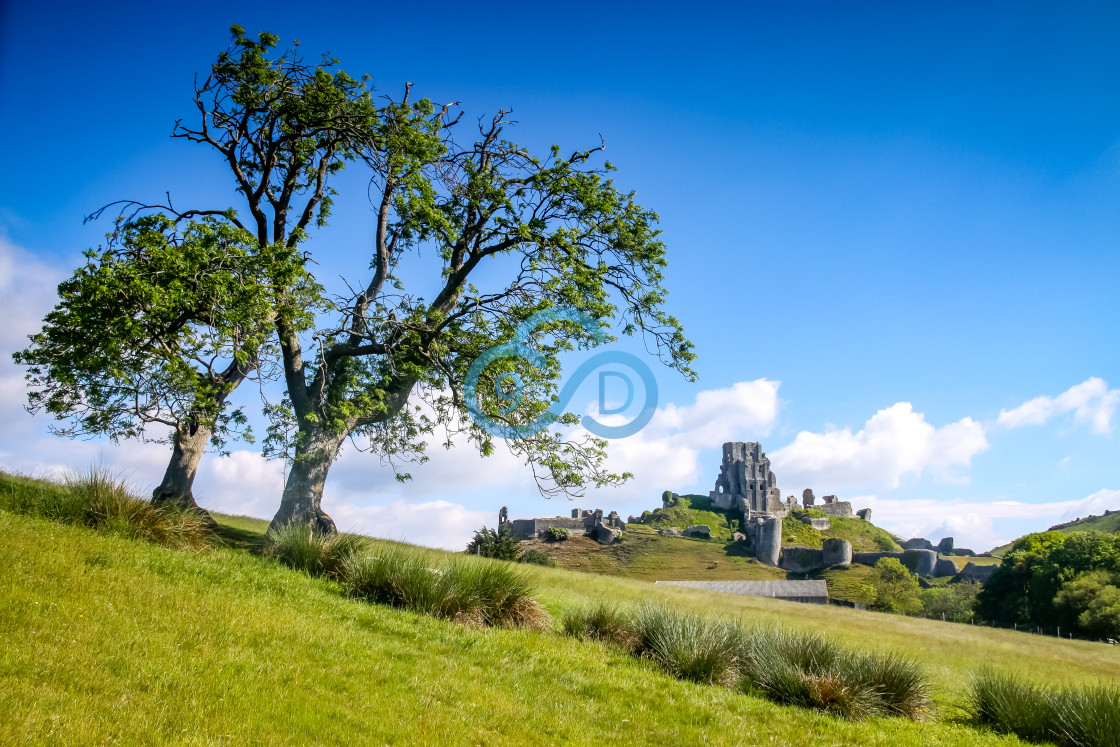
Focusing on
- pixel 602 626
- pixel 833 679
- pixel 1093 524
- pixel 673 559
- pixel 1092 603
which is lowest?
pixel 833 679

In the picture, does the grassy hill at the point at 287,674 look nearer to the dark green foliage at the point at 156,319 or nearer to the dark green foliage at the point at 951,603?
the dark green foliage at the point at 156,319

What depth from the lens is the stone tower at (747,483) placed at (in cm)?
9931

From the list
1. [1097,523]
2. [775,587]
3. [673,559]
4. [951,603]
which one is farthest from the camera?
[1097,523]

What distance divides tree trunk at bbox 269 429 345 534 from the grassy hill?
155 inches

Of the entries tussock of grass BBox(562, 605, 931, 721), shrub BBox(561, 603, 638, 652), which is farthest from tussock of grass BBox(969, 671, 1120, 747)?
shrub BBox(561, 603, 638, 652)

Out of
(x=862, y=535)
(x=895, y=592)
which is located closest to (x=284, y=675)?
(x=895, y=592)

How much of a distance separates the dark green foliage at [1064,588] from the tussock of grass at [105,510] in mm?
42125

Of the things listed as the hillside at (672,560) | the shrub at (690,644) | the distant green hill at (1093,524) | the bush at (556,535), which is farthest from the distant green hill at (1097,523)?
the shrub at (690,644)

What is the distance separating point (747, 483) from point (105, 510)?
10218 centimetres

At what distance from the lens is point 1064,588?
37.1 meters

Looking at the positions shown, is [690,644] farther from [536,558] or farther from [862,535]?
[862,535]

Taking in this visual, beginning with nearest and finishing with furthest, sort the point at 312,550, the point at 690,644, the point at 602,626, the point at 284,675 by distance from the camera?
the point at 284,675 < the point at 690,644 < the point at 602,626 < the point at 312,550

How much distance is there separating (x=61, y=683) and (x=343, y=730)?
242 centimetres

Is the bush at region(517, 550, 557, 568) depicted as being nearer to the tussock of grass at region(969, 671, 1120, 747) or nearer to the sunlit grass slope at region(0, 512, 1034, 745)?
the sunlit grass slope at region(0, 512, 1034, 745)
